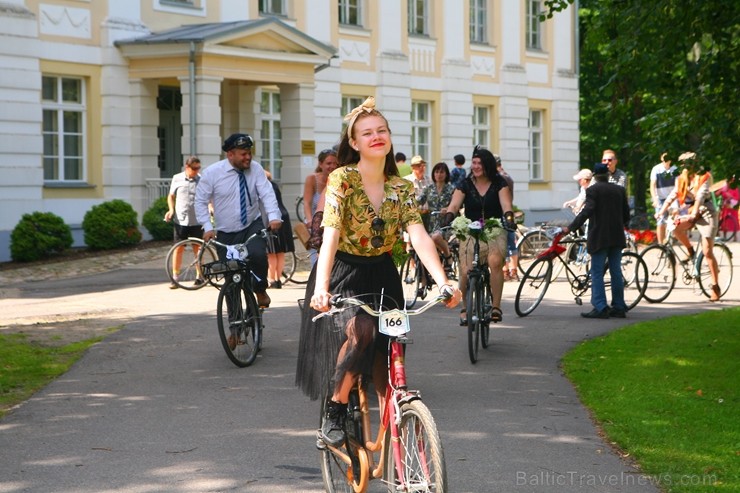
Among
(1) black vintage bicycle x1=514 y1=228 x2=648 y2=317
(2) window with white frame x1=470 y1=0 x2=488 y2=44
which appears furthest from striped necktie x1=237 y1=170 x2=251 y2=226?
(2) window with white frame x1=470 y1=0 x2=488 y2=44

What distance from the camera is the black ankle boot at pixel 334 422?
647 cm

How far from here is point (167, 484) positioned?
719cm

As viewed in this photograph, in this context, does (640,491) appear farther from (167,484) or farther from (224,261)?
(224,261)

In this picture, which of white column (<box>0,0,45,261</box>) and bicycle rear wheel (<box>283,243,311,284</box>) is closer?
bicycle rear wheel (<box>283,243,311,284</box>)

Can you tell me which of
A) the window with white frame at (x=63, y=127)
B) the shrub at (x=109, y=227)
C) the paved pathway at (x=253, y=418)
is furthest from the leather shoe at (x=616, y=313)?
the window with white frame at (x=63, y=127)

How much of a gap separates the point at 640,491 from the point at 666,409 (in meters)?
2.55

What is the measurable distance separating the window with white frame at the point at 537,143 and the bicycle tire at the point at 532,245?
691 inches

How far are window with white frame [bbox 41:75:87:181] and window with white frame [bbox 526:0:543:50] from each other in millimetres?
17768

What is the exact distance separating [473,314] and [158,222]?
1634 cm

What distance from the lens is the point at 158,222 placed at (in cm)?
2766

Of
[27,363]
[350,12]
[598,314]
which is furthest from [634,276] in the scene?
[350,12]

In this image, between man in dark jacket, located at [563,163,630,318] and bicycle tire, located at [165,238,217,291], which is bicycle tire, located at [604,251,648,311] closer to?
man in dark jacket, located at [563,163,630,318]

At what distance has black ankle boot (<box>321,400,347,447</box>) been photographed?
6473 millimetres

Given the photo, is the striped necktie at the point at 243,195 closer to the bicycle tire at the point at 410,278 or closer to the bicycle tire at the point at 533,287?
the bicycle tire at the point at 533,287
